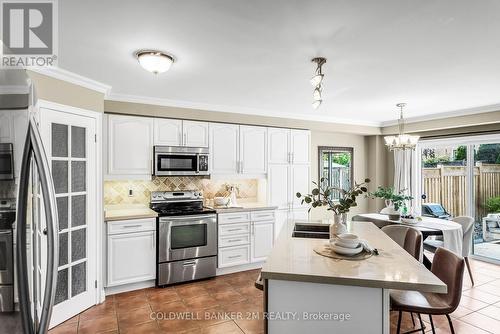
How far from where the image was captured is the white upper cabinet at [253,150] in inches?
179

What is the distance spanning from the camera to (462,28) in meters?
1.96

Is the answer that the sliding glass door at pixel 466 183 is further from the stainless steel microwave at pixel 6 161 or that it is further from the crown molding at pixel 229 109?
the stainless steel microwave at pixel 6 161

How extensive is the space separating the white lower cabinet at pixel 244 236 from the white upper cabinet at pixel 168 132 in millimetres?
1233

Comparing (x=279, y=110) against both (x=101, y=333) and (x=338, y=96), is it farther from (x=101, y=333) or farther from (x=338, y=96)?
(x=101, y=333)

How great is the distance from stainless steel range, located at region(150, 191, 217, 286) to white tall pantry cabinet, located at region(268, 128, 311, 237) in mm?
1228

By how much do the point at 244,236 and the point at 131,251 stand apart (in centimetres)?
158

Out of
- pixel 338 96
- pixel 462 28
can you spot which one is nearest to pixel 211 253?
pixel 338 96

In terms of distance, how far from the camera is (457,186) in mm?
5199

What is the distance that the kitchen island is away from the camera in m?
1.66

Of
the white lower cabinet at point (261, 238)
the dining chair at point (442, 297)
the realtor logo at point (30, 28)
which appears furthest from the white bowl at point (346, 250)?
the white lower cabinet at point (261, 238)

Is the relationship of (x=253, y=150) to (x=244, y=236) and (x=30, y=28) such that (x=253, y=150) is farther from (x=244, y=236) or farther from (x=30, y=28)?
(x=30, y=28)

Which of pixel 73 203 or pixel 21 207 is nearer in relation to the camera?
pixel 21 207

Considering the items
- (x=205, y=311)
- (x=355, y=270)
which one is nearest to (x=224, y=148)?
(x=205, y=311)

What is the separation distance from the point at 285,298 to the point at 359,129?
462 cm
